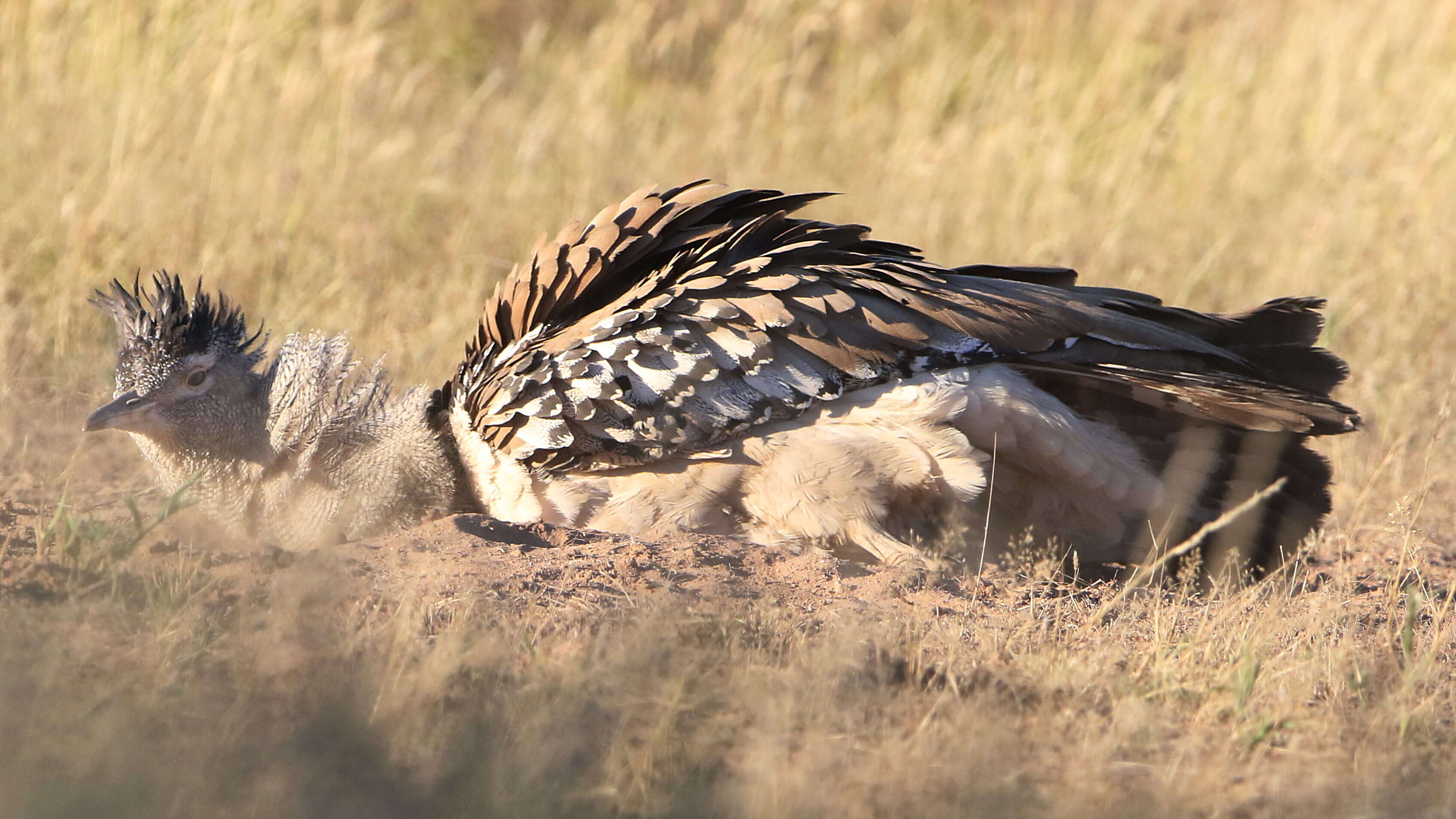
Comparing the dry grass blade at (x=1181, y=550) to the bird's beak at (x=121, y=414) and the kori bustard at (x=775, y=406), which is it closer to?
the kori bustard at (x=775, y=406)

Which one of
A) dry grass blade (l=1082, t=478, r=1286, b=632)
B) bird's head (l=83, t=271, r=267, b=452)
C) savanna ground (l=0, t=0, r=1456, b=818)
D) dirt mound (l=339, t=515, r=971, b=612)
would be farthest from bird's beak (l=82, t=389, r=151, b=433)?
dry grass blade (l=1082, t=478, r=1286, b=632)

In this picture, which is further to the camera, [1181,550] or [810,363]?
[810,363]

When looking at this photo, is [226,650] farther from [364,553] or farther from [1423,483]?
[1423,483]

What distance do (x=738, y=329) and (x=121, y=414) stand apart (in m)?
2.18

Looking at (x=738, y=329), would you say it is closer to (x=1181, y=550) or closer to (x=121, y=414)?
(x=1181, y=550)

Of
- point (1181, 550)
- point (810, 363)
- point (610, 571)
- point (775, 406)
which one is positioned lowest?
point (610, 571)

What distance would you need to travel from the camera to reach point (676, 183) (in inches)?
329

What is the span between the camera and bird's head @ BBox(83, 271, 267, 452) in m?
4.77

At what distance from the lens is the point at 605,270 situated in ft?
15.0

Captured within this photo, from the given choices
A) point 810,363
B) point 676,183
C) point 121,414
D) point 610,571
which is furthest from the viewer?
point 676,183

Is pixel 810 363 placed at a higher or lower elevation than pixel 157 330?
higher

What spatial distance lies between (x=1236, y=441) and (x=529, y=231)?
4302 mm

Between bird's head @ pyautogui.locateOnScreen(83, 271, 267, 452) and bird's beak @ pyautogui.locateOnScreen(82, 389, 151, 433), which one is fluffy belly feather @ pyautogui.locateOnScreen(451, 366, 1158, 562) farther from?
bird's beak @ pyautogui.locateOnScreen(82, 389, 151, 433)

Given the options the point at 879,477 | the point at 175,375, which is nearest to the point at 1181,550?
the point at 879,477
